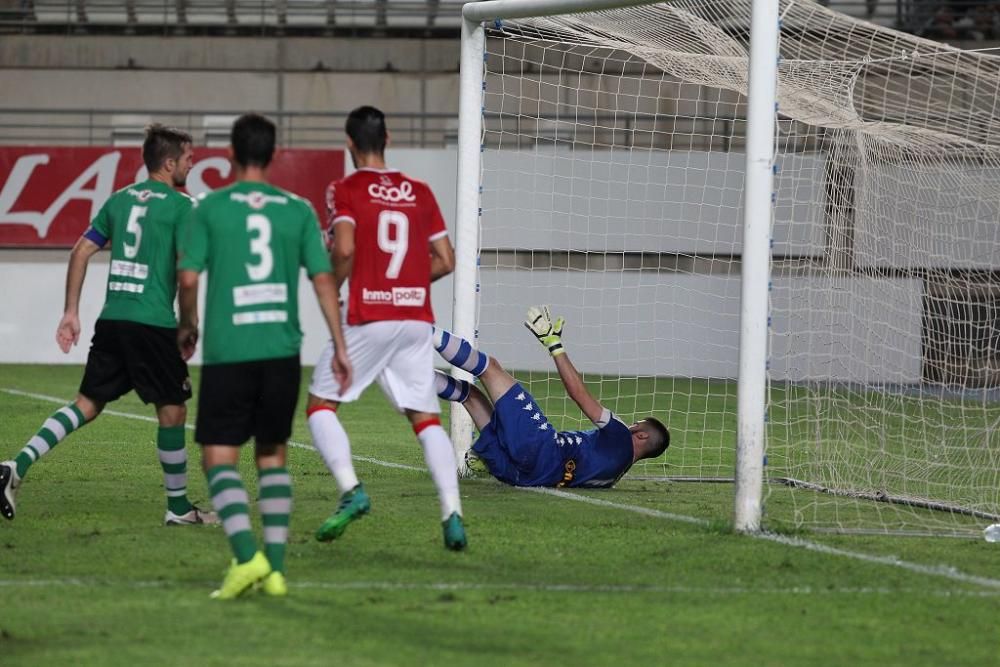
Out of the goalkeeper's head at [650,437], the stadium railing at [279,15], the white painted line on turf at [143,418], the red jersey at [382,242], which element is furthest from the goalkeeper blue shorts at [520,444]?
the stadium railing at [279,15]

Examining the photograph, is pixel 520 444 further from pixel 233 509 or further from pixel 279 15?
pixel 279 15

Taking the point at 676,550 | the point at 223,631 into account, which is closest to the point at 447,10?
the point at 676,550

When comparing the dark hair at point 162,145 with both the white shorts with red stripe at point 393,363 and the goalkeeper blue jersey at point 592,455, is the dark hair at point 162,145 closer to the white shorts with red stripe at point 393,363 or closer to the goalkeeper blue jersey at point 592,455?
the white shorts with red stripe at point 393,363

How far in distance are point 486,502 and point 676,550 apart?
5.92ft

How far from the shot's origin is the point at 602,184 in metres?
21.0

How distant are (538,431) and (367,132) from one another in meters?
2.75

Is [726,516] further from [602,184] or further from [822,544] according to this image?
[602,184]

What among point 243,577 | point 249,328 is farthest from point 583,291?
point 243,577

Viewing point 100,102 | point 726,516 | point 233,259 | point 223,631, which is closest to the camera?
point 223,631

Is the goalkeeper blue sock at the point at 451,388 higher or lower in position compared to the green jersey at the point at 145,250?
lower

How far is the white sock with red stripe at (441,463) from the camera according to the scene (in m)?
6.41

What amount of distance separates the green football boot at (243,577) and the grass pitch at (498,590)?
2.3 inches

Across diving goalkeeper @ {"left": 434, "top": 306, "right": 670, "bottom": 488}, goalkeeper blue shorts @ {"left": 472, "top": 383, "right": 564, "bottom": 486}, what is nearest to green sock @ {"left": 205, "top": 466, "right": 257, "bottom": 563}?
diving goalkeeper @ {"left": 434, "top": 306, "right": 670, "bottom": 488}

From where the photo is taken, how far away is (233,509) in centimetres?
533
